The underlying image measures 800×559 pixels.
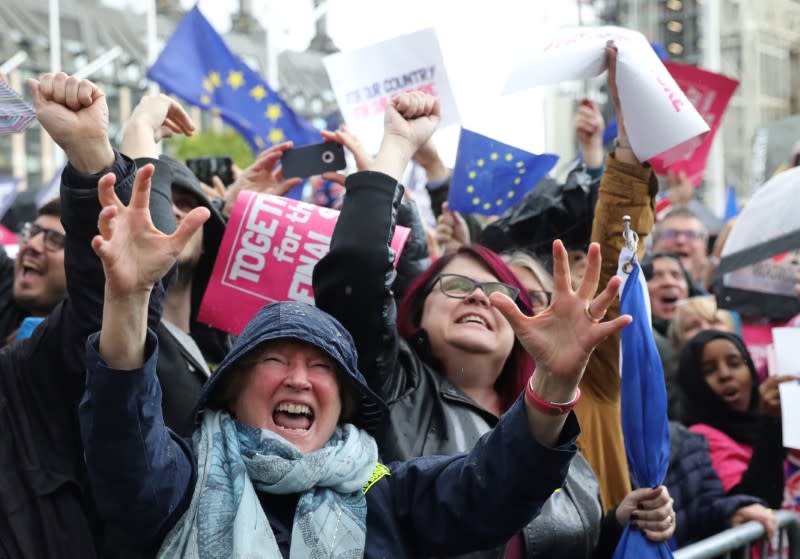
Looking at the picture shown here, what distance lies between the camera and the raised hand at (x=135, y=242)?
220cm

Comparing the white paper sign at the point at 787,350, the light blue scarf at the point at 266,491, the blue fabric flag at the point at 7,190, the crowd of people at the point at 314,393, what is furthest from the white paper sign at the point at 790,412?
the blue fabric flag at the point at 7,190

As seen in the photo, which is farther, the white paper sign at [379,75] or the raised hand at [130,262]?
the white paper sign at [379,75]

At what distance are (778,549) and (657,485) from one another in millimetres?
1086

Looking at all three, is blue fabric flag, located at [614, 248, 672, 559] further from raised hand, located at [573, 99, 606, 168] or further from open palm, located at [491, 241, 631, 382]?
raised hand, located at [573, 99, 606, 168]

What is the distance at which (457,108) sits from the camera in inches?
195

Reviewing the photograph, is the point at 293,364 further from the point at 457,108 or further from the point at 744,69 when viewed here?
the point at 744,69

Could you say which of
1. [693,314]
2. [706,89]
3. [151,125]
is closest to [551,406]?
[151,125]

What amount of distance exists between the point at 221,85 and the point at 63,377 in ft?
14.7

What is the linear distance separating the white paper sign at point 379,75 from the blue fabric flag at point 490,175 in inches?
18.9

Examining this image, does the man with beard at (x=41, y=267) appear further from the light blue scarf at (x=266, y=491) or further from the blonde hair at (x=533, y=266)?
the light blue scarf at (x=266, y=491)

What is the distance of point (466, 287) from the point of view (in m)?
3.46

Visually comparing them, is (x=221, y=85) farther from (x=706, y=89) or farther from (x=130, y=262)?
(x=130, y=262)

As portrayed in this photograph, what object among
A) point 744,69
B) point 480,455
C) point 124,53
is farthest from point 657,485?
point 124,53

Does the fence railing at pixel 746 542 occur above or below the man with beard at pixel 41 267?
below
